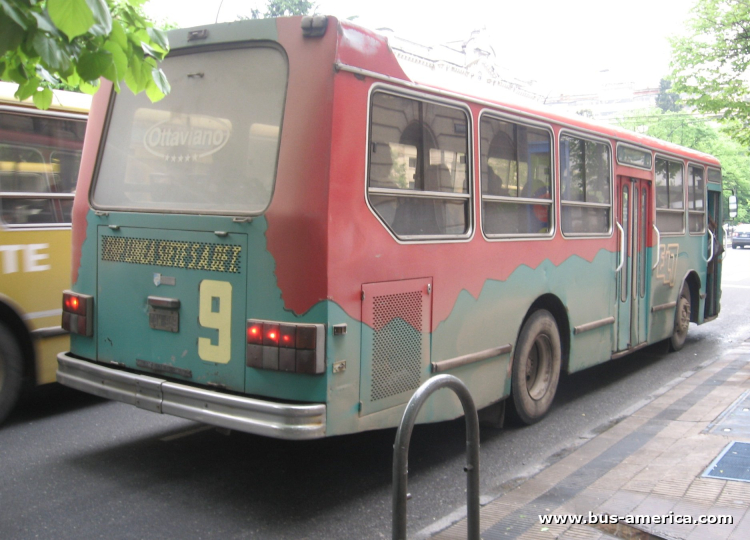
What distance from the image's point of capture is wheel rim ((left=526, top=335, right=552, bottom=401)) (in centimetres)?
640

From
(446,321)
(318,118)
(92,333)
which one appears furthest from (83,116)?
(446,321)

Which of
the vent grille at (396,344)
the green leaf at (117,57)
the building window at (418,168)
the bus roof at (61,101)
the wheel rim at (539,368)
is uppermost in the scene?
the bus roof at (61,101)

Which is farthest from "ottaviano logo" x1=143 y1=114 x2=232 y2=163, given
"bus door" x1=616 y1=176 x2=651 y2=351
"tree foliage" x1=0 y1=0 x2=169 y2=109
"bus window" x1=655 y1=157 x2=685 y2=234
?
"bus window" x1=655 y1=157 x2=685 y2=234

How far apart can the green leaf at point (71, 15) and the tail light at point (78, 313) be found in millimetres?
2748

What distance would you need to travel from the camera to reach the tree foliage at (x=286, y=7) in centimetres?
3581

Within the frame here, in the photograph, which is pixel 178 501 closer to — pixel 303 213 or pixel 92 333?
pixel 92 333

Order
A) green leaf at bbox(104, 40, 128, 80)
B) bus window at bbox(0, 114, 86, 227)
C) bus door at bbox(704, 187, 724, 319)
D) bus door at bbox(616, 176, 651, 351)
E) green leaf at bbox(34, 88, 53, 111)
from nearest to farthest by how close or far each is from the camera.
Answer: green leaf at bbox(104, 40, 128, 80) < green leaf at bbox(34, 88, 53, 111) < bus window at bbox(0, 114, 86, 227) < bus door at bbox(616, 176, 651, 351) < bus door at bbox(704, 187, 724, 319)

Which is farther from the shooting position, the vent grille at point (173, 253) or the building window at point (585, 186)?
the building window at point (585, 186)

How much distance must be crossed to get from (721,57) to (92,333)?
566 inches

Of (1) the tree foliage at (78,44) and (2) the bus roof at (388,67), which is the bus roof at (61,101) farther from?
(2) the bus roof at (388,67)

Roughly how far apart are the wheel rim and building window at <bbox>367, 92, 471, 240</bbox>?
1680mm

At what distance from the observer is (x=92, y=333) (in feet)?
16.6

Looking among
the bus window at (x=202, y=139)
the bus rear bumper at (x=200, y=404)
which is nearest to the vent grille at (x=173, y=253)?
the bus window at (x=202, y=139)

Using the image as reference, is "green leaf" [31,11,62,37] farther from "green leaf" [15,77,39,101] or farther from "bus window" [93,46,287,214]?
"bus window" [93,46,287,214]
